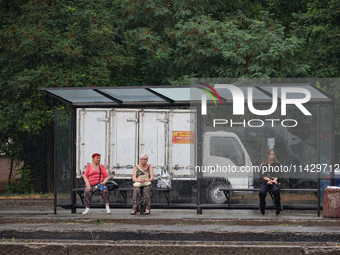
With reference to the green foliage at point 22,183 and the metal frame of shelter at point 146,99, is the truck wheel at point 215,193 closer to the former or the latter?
the metal frame of shelter at point 146,99

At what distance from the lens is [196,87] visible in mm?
11031

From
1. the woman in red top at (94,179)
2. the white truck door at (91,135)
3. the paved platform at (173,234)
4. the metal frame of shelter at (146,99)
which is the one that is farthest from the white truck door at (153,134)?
the paved platform at (173,234)

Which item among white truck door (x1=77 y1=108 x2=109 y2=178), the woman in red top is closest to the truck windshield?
the woman in red top

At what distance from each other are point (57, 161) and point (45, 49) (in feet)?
21.9

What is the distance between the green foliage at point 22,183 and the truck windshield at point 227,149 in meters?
10.8

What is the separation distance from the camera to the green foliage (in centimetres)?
2023

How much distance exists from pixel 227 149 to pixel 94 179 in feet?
10.1

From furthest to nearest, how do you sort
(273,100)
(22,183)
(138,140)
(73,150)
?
(22,183), (138,140), (73,150), (273,100)

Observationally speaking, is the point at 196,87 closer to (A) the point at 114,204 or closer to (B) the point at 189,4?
(A) the point at 114,204

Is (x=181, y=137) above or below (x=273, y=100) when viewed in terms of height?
below

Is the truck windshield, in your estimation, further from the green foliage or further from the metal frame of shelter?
the green foliage

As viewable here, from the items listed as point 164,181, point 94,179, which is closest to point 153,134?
point 164,181

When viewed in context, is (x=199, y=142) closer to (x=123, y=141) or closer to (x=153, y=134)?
(x=153, y=134)

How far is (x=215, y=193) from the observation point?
11.5 m
